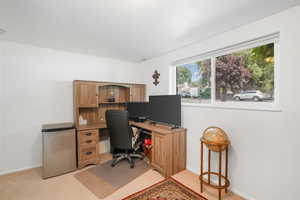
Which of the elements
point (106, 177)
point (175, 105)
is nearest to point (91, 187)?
point (106, 177)

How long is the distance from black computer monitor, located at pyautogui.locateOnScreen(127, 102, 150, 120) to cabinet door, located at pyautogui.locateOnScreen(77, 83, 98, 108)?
2.89ft

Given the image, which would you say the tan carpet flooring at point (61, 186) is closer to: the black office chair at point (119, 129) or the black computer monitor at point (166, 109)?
the black office chair at point (119, 129)

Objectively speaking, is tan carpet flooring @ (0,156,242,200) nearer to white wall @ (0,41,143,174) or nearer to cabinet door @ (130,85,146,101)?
white wall @ (0,41,143,174)

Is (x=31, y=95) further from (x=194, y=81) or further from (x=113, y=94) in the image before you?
(x=194, y=81)

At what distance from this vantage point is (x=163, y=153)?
96.2 inches

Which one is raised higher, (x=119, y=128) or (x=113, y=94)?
(x=113, y=94)

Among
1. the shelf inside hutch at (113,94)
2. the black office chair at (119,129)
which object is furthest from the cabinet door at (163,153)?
the shelf inside hutch at (113,94)

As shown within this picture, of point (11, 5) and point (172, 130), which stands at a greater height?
point (11, 5)

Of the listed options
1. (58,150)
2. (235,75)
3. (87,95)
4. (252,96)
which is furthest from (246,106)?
(58,150)

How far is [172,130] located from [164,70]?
1.49 m

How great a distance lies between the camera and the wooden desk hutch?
2.46 meters

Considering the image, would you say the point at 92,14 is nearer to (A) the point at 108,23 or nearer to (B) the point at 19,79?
(A) the point at 108,23

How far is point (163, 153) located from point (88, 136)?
157 cm

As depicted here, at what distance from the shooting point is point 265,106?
1.80m
